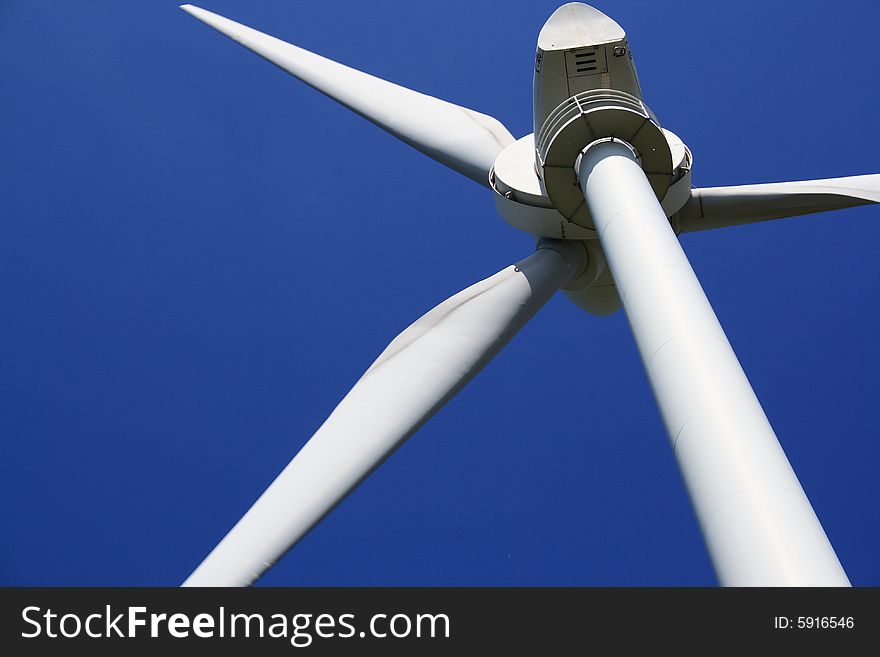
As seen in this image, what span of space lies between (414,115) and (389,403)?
6.74 meters

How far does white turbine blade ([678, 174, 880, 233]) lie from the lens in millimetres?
15109

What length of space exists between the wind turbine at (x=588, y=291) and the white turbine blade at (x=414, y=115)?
0.08 ft

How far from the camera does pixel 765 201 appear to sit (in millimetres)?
15398

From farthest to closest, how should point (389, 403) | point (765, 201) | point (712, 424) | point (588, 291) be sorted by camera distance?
point (588, 291) → point (765, 201) → point (389, 403) → point (712, 424)

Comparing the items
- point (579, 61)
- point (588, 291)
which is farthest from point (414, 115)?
point (588, 291)

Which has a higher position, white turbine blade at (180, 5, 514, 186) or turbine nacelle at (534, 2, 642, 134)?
white turbine blade at (180, 5, 514, 186)

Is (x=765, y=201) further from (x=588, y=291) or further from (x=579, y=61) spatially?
(x=579, y=61)

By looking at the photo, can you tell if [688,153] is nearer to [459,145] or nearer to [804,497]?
[459,145]

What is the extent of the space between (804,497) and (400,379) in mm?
6091

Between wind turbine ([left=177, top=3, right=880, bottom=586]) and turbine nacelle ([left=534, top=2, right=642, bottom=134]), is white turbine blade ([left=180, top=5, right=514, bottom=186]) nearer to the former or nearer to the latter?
wind turbine ([left=177, top=3, right=880, bottom=586])

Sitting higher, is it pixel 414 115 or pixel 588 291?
pixel 414 115

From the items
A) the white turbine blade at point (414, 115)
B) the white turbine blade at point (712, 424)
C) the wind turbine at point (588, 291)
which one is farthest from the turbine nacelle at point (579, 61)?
the white turbine blade at point (712, 424)

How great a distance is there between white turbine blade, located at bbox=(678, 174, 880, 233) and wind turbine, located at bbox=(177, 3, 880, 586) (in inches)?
1.1

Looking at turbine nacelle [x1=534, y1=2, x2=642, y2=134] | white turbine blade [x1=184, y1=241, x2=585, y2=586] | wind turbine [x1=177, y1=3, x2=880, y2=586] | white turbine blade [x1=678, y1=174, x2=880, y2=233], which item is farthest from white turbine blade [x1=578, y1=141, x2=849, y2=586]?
white turbine blade [x1=678, y1=174, x2=880, y2=233]
